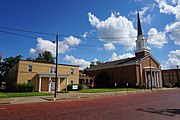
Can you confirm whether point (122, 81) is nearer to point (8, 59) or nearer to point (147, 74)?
point (147, 74)

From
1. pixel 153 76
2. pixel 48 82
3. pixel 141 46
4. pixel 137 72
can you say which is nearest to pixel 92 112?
pixel 48 82

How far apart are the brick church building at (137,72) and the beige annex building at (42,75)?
712 inches

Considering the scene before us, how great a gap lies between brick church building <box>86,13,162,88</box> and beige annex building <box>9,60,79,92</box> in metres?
18.1

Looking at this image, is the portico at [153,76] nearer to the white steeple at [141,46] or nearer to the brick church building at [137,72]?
the brick church building at [137,72]

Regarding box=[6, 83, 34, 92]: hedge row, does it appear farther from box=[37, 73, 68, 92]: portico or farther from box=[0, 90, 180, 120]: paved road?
box=[0, 90, 180, 120]: paved road

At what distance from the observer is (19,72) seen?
32.8m

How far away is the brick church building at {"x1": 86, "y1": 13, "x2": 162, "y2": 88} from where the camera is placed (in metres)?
50.0

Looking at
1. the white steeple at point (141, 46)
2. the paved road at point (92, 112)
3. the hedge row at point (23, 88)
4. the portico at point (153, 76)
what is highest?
the white steeple at point (141, 46)

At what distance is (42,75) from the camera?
34.9 meters

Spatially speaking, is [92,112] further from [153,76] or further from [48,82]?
[153,76]

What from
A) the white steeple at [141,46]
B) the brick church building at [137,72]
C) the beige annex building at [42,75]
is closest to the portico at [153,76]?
the brick church building at [137,72]

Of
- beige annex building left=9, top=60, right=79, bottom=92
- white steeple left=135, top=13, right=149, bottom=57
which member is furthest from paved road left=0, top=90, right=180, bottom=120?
white steeple left=135, top=13, right=149, bottom=57

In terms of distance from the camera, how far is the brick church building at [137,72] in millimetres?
50031

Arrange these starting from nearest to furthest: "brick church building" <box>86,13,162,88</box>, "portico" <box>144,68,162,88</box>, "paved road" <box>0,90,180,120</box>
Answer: "paved road" <box>0,90,180,120</box>
"brick church building" <box>86,13,162,88</box>
"portico" <box>144,68,162,88</box>
